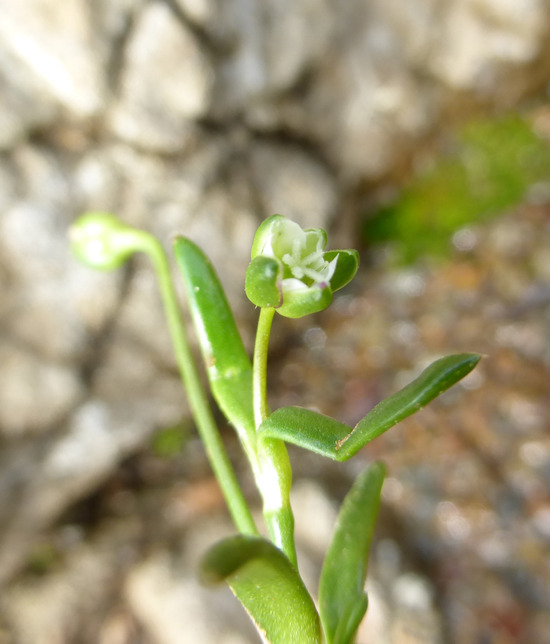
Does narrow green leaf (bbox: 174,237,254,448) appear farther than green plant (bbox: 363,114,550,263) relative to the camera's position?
No

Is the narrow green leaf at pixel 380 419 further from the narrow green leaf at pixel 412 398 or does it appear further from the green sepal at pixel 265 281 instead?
the green sepal at pixel 265 281

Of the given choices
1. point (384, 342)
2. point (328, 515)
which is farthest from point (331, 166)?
point (328, 515)

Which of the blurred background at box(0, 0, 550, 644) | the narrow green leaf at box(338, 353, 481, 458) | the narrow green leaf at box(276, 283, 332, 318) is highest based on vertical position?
the narrow green leaf at box(276, 283, 332, 318)

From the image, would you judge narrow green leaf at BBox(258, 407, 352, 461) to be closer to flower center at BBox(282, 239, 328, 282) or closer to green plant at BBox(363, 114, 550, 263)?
flower center at BBox(282, 239, 328, 282)

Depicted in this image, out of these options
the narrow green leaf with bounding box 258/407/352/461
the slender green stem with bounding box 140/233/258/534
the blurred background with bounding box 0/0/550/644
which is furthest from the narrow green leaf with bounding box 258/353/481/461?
the blurred background with bounding box 0/0/550/644

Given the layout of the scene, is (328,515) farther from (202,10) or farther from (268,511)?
(202,10)

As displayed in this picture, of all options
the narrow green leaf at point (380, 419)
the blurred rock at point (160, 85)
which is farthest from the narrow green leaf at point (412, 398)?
the blurred rock at point (160, 85)

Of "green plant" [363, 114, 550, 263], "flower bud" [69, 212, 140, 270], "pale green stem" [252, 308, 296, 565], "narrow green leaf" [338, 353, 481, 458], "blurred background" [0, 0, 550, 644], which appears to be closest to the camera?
"narrow green leaf" [338, 353, 481, 458]

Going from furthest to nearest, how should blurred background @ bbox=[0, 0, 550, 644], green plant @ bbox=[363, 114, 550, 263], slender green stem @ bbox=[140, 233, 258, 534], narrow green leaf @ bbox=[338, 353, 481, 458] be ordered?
green plant @ bbox=[363, 114, 550, 263] → blurred background @ bbox=[0, 0, 550, 644] → slender green stem @ bbox=[140, 233, 258, 534] → narrow green leaf @ bbox=[338, 353, 481, 458]

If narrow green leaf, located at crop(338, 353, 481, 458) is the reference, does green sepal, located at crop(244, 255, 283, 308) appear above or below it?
above
